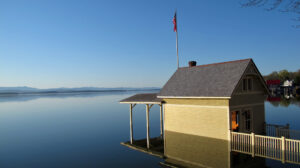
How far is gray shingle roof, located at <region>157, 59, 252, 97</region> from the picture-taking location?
1420 centimetres

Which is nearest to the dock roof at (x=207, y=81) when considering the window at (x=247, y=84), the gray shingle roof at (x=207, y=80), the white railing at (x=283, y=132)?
the gray shingle roof at (x=207, y=80)

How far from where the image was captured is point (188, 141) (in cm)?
1595

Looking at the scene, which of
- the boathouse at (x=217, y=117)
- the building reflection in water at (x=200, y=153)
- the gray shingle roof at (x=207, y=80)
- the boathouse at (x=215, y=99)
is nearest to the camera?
the boathouse at (x=217, y=117)

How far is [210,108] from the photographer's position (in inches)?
570

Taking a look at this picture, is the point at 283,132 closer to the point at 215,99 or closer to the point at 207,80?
the point at 215,99

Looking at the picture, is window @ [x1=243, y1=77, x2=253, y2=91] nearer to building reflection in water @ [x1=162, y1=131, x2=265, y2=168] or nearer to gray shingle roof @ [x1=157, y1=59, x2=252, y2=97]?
gray shingle roof @ [x1=157, y1=59, x2=252, y2=97]

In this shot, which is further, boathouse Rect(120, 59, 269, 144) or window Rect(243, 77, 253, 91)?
window Rect(243, 77, 253, 91)

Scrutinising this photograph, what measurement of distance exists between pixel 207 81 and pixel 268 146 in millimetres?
5833

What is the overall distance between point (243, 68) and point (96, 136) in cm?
2339

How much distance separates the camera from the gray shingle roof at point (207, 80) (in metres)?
14.2

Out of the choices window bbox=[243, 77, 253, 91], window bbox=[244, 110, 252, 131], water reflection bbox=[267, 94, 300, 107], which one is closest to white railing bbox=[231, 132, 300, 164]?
window bbox=[244, 110, 252, 131]

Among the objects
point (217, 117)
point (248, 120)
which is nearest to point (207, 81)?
point (217, 117)

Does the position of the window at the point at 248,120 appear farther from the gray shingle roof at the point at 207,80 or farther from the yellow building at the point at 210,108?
the gray shingle roof at the point at 207,80

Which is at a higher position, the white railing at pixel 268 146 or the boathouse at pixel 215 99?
the boathouse at pixel 215 99
